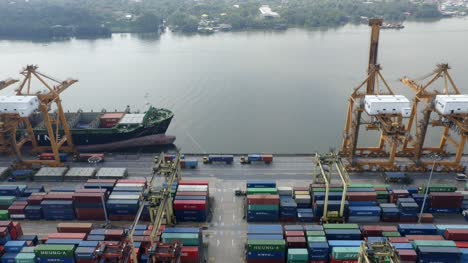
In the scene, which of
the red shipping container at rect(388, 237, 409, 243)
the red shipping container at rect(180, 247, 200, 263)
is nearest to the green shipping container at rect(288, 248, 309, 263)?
the red shipping container at rect(388, 237, 409, 243)

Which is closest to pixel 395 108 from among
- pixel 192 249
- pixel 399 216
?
pixel 399 216

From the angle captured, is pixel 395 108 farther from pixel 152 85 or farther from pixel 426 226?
pixel 152 85

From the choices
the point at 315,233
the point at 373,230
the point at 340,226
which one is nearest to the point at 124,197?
the point at 315,233

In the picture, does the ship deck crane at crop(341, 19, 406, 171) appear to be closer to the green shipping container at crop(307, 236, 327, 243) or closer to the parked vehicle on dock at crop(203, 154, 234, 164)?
the parked vehicle on dock at crop(203, 154, 234, 164)

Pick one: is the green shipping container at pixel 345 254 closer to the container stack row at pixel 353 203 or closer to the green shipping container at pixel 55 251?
the container stack row at pixel 353 203

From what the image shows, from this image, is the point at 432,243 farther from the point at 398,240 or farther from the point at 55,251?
the point at 55,251
